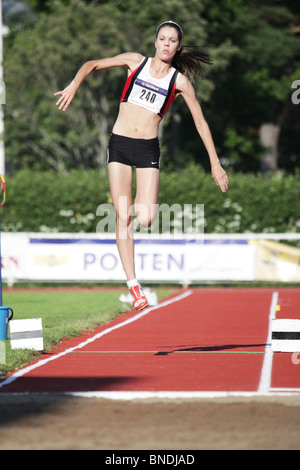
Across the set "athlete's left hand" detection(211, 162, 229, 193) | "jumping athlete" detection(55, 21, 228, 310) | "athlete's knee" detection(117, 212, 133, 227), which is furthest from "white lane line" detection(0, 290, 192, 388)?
"athlete's left hand" detection(211, 162, 229, 193)

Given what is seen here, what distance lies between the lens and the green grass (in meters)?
9.84

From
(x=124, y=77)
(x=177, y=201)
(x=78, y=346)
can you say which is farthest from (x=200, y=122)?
(x=124, y=77)

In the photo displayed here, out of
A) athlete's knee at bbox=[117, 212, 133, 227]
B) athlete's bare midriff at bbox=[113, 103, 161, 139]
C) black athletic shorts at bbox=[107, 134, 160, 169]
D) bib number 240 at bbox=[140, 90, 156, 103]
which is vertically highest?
bib number 240 at bbox=[140, 90, 156, 103]

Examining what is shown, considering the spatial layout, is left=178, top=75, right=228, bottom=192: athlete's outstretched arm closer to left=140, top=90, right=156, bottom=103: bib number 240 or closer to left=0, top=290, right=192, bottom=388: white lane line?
left=140, top=90, right=156, bottom=103: bib number 240

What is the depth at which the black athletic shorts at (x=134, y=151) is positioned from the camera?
8.52 meters

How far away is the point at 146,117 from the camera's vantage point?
27.8 ft

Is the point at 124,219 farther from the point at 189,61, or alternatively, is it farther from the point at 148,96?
the point at 189,61

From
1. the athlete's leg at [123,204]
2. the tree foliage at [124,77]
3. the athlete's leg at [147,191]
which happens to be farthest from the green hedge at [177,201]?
the athlete's leg at [147,191]

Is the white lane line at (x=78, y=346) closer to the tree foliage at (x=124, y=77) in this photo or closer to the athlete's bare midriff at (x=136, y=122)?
the athlete's bare midriff at (x=136, y=122)

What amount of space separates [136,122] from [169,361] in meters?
2.64

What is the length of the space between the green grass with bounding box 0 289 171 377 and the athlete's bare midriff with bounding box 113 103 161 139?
2.64m

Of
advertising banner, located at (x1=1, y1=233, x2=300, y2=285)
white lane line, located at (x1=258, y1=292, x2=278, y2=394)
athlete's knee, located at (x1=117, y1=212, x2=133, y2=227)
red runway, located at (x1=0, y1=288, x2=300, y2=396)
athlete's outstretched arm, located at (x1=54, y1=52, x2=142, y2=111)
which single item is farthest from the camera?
advertising banner, located at (x1=1, y1=233, x2=300, y2=285)

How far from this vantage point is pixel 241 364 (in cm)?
913

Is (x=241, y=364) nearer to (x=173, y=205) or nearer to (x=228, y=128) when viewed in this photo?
(x=173, y=205)
